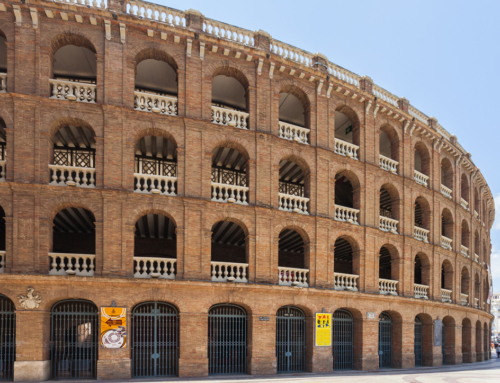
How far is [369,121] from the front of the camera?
86.6ft

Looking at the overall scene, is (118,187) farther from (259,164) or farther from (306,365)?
(306,365)

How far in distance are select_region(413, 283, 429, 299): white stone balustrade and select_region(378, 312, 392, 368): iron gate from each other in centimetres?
261

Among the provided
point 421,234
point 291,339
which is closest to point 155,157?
point 291,339

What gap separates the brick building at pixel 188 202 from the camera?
18.4m

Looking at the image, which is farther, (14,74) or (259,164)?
(259,164)

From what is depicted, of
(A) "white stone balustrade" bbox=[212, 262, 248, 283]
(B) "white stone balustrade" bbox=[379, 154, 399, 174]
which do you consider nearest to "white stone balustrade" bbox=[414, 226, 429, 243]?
(B) "white stone balustrade" bbox=[379, 154, 399, 174]

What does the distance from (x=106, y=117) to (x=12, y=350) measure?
A: 10.2 metres

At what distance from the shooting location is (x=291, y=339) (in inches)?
878

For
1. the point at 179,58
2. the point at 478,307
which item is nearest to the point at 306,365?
the point at 179,58

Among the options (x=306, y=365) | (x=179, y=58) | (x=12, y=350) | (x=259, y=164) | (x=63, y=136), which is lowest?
(x=306, y=365)

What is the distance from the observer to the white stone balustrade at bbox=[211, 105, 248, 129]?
2150 centimetres

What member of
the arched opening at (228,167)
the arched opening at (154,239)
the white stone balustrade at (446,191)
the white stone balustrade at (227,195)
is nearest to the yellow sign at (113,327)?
the white stone balustrade at (227,195)

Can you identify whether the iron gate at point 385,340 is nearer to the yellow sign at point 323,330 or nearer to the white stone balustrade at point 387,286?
the white stone balustrade at point 387,286

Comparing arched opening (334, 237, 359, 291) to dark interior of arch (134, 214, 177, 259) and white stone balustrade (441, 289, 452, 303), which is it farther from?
dark interior of arch (134, 214, 177, 259)
